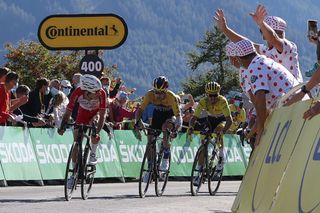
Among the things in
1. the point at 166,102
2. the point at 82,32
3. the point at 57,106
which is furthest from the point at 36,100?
the point at 166,102

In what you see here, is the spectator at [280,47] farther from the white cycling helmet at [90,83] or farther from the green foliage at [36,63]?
the green foliage at [36,63]

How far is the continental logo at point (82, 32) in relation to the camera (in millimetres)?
21422

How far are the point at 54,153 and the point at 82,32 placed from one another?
3.48 m

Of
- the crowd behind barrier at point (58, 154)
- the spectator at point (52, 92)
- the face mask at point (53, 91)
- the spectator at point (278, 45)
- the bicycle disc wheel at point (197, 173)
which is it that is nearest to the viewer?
the spectator at point (278, 45)

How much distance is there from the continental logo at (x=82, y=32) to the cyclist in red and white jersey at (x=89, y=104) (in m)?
6.56

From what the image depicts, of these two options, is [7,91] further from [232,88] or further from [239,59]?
[232,88]

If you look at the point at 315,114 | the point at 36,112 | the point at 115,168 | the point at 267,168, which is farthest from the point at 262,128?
the point at 115,168

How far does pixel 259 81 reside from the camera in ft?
32.5

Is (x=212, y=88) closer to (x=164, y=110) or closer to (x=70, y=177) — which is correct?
(x=164, y=110)

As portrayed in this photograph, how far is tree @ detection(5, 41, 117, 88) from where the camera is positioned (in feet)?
209

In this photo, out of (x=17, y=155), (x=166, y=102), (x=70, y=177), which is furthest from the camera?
(x=17, y=155)

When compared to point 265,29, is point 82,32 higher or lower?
higher

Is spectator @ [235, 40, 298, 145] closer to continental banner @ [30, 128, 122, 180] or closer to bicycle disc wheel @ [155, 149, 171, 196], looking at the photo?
bicycle disc wheel @ [155, 149, 171, 196]

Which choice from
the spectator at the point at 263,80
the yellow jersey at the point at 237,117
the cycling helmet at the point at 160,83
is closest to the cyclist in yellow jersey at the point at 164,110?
the cycling helmet at the point at 160,83
